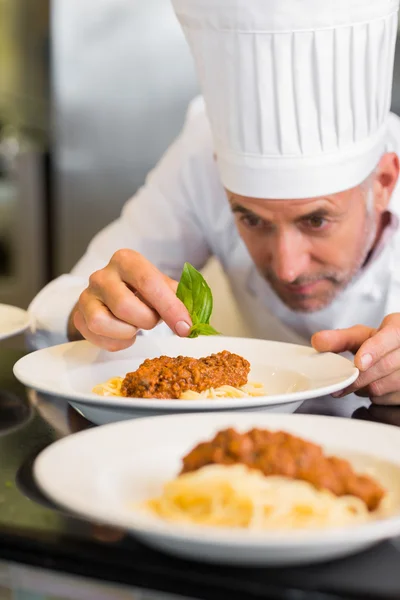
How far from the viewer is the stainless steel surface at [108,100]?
3.76 metres

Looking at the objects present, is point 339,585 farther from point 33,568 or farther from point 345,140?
point 345,140

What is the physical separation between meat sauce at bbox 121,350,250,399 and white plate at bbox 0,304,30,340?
386 mm

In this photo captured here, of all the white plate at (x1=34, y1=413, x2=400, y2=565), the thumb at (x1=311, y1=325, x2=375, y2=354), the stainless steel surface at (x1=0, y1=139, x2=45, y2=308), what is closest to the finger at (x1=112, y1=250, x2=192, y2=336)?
the thumb at (x1=311, y1=325, x2=375, y2=354)

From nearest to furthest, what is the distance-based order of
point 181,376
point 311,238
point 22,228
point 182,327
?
point 181,376
point 182,327
point 311,238
point 22,228

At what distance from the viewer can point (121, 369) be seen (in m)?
1.46

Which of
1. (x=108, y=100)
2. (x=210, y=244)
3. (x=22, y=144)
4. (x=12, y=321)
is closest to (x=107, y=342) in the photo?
(x=12, y=321)

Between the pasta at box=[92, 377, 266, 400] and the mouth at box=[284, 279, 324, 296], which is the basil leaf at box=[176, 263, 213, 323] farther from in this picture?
the mouth at box=[284, 279, 324, 296]

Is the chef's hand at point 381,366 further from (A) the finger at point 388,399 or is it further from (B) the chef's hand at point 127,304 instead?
(B) the chef's hand at point 127,304

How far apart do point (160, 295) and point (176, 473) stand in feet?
1.54

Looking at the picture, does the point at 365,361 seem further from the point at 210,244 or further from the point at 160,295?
the point at 210,244

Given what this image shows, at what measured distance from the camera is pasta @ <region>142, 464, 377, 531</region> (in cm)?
78

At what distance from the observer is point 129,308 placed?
4.57ft

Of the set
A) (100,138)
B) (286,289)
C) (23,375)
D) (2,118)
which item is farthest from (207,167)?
(2,118)

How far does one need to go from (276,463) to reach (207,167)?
1692 millimetres
